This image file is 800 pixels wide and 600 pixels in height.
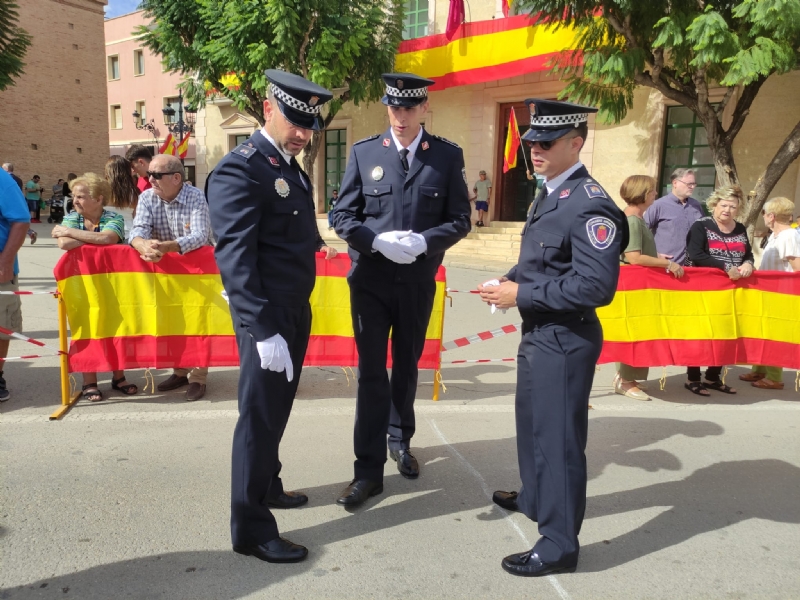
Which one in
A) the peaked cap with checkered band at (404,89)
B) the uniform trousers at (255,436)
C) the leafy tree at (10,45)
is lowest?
the uniform trousers at (255,436)

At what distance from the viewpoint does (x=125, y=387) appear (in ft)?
16.6

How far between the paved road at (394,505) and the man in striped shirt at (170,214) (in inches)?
45.0

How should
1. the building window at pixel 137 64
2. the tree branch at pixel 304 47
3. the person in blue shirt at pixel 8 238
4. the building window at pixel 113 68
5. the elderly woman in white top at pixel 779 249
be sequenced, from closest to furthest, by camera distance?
the person in blue shirt at pixel 8 238 < the elderly woman in white top at pixel 779 249 < the tree branch at pixel 304 47 < the building window at pixel 137 64 < the building window at pixel 113 68

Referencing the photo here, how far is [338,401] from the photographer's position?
16.7ft

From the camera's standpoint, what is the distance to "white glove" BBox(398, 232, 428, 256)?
3.20 meters

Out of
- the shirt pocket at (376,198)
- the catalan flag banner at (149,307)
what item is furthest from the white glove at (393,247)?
the catalan flag banner at (149,307)

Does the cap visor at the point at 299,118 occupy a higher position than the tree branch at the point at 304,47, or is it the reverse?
the tree branch at the point at 304,47

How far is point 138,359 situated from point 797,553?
14.7 feet

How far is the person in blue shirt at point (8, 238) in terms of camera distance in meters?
4.65

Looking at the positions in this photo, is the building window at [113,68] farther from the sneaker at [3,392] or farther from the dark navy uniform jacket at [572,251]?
the dark navy uniform jacket at [572,251]

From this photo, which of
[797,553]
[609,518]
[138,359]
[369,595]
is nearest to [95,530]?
[369,595]

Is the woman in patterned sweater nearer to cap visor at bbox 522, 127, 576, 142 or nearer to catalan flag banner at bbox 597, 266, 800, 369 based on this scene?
catalan flag banner at bbox 597, 266, 800, 369

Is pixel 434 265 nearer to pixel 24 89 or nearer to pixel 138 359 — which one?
pixel 138 359

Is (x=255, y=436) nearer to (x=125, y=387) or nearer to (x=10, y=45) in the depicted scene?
(x=125, y=387)
